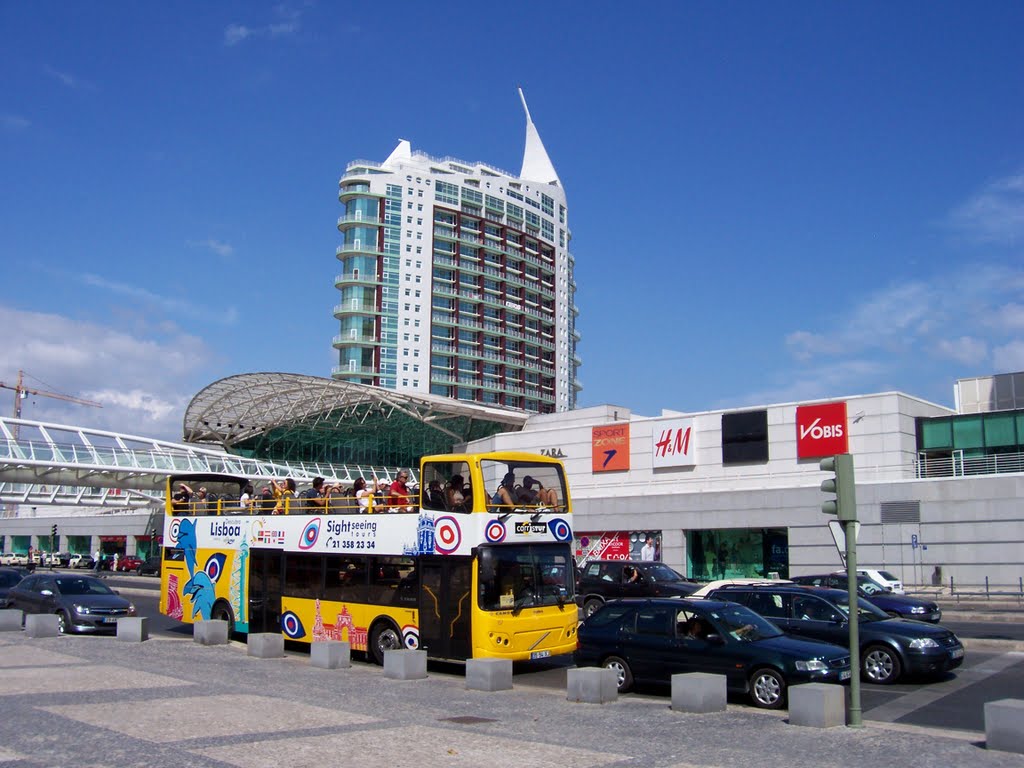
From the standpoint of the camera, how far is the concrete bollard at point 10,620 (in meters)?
23.2

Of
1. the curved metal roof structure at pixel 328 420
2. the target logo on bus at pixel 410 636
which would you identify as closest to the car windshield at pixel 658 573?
the target logo on bus at pixel 410 636

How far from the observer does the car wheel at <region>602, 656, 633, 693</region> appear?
14.8 metres

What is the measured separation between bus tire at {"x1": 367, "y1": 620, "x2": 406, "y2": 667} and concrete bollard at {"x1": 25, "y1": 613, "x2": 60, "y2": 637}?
28.0 ft

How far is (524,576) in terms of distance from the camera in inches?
666

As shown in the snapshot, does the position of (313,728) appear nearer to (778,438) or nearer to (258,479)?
(778,438)

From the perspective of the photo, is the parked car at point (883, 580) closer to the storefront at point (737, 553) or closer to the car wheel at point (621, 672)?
the storefront at point (737, 553)

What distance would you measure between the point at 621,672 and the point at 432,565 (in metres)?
4.08

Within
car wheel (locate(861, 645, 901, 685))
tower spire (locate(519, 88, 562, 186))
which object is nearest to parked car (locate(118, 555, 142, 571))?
car wheel (locate(861, 645, 901, 685))

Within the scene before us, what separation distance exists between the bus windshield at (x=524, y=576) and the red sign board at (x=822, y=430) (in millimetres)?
31371

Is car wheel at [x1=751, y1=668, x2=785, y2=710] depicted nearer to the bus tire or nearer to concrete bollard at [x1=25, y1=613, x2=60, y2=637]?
the bus tire

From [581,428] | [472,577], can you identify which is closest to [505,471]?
[472,577]

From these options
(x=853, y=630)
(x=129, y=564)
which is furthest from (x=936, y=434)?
(x=129, y=564)

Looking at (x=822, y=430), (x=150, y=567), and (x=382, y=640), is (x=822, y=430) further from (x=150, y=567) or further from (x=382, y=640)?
(x=150, y=567)

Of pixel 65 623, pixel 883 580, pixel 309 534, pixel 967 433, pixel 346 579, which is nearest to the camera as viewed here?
pixel 346 579
